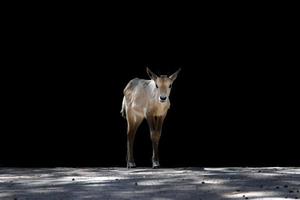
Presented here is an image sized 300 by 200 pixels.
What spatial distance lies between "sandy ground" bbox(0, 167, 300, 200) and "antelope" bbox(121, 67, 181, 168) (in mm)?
1411

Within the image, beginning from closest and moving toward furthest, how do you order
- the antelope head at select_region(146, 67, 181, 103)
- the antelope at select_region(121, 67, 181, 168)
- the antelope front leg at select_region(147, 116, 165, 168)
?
the antelope head at select_region(146, 67, 181, 103) < the antelope at select_region(121, 67, 181, 168) < the antelope front leg at select_region(147, 116, 165, 168)

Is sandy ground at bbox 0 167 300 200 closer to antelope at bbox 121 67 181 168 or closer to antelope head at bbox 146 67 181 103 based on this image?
antelope head at bbox 146 67 181 103

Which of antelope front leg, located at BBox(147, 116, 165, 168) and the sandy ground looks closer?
the sandy ground

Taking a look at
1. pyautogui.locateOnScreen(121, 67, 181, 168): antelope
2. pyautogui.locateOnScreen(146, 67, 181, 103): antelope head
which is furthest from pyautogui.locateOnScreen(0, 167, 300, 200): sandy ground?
pyautogui.locateOnScreen(121, 67, 181, 168): antelope

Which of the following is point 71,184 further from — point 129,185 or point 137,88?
point 137,88

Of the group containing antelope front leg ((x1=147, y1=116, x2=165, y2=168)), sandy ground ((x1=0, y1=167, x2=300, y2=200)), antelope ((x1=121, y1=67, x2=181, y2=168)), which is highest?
antelope ((x1=121, y1=67, x2=181, y2=168))

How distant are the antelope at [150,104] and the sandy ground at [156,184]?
1.41 metres

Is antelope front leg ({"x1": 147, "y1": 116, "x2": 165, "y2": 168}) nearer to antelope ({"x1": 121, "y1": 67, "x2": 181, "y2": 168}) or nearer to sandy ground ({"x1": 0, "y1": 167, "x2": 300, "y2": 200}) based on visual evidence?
antelope ({"x1": 121, "y1": 67, "x2": 181, "y2": 168})

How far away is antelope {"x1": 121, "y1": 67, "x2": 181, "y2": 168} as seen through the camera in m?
9.32

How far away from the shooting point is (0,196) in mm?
6543

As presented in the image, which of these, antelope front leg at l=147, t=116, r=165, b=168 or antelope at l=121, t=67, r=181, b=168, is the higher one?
antelope at l=121, t=67, r=181, b=168

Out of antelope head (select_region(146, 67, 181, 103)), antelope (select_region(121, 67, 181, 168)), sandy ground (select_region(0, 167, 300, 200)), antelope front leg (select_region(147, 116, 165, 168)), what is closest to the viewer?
sandy ground (select_region(0, 167, 300, 200))

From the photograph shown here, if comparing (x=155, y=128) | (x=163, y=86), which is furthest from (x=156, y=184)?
(x=155, y=128)

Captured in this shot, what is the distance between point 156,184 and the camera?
23.0ft
